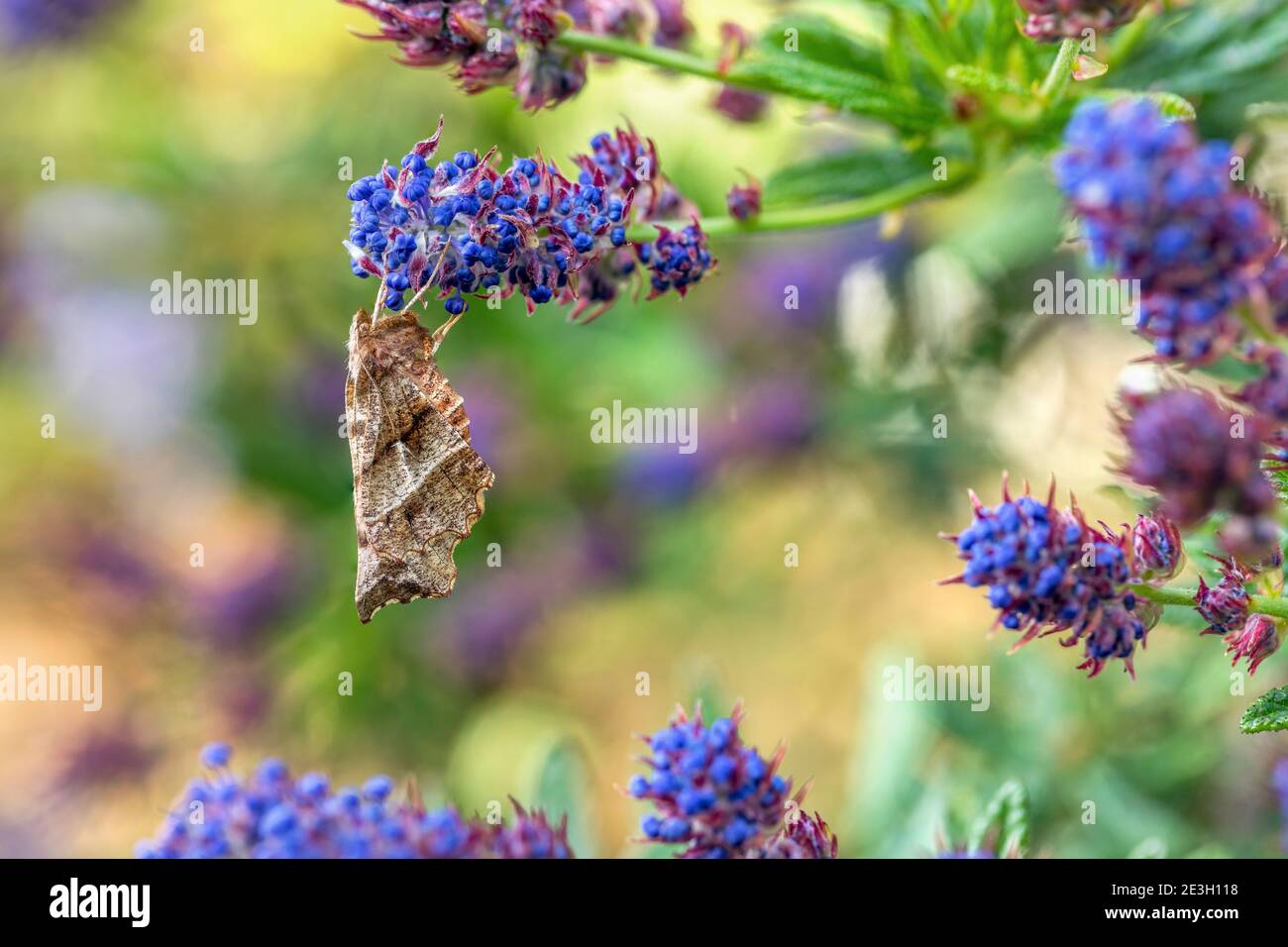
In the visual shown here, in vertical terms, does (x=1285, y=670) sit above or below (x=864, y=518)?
below

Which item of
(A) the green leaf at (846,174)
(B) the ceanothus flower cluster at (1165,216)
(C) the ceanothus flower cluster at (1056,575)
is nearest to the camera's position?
(B) the ceanothus flower cluster at (1165,216)

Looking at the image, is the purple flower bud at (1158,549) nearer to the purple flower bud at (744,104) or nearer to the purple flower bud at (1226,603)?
the purple flower bud at (1226,603)

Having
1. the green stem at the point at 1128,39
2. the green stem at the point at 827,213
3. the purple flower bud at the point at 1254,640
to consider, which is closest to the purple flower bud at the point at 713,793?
the purple flower bud at the point at 1254,640

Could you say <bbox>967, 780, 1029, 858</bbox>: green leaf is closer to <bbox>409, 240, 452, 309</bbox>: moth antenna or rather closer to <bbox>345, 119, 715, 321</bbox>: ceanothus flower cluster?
<bbox>345, 119, 715, 321</bbox>: ceanothus flower cluster

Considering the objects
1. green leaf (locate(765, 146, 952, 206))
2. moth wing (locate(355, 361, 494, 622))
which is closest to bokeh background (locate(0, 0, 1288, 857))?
green leaf (locate(765, 146, 952, 206))

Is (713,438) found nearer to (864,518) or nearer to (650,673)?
(864,518)
